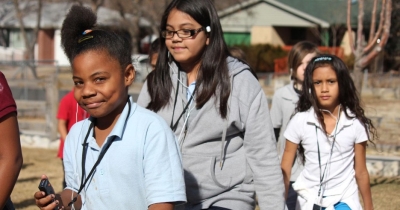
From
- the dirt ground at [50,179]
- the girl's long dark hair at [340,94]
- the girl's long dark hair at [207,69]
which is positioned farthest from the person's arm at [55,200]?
the dirt ground at [50,179]

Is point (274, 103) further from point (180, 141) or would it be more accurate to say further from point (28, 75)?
point (28, 75)

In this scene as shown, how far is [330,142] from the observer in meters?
4.77

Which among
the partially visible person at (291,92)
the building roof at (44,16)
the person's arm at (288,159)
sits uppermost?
the partially visible person at (291,92)

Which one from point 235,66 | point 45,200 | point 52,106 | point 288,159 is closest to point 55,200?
point 45,200

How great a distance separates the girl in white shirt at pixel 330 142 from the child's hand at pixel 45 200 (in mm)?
2085

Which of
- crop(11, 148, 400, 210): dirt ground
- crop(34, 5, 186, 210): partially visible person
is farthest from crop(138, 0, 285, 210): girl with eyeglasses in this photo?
crop(11, 148, 400, 210): dirt ground

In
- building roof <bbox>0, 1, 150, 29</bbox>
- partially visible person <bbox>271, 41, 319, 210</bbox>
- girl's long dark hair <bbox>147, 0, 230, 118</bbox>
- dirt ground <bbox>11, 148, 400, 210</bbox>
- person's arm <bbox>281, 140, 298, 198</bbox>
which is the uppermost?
girl's long dark hair <bbox>147, 0, 230, 118</bbox>

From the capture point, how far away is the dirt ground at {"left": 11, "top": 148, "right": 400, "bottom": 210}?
6340 mm

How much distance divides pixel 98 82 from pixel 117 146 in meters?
0.28

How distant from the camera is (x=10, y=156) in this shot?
3059 millimetres

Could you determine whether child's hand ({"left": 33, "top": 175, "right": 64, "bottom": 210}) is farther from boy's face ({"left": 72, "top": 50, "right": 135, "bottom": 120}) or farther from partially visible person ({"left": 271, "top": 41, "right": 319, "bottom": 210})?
partially visible person ({"left": 271, "top": 41, "right": 319, "bottom": 210})

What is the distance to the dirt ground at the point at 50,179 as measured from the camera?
6.34m

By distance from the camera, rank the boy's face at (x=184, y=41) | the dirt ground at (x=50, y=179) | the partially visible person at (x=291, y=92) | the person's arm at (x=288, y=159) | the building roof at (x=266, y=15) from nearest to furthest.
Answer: the boy's face at (x=184, y=41)
the person's arm at (x=288, y=159)
the partially visible person at (x=291, y=92)
the dirt ground at (x=50, y=179)
the building roof at (x=266, y=15)

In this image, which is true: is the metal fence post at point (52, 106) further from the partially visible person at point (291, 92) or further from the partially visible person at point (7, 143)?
the partially visible person at point (7, 143)
